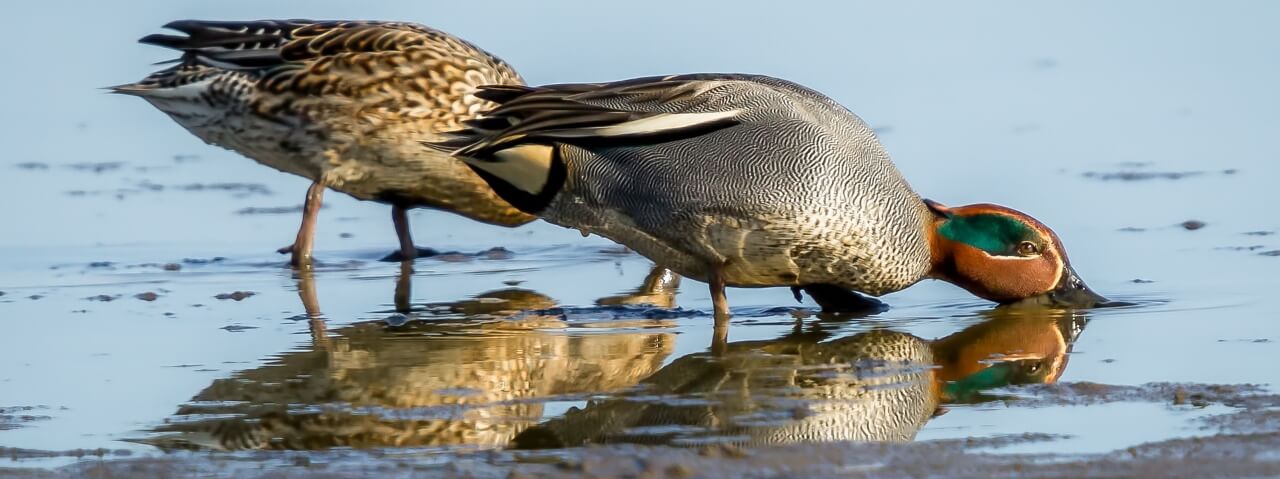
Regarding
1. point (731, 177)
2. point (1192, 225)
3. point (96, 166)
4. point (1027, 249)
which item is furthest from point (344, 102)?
point (1192, 225)

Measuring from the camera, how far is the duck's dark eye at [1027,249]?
6.79 meters

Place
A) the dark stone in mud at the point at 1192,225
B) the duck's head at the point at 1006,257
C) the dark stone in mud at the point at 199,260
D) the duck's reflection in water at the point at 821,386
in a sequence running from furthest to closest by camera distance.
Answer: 1. the dark stone in mud at the point at 199,260
2. the dark stone in mud at the point at 1192,225
3. the duck's head at the point at 1006,257
4. the duck's reflection in water at the point at 821,386

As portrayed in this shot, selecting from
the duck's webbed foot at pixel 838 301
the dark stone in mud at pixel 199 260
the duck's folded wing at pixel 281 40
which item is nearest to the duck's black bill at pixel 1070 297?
the duck's webbed foot at pixel 838 301

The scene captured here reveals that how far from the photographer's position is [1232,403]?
486 centimetres

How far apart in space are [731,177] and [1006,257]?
44.3 inches

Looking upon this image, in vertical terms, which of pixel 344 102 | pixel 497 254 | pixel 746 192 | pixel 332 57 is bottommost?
pixel 497 254

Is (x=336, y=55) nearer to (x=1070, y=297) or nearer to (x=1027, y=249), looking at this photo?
(x=1027, y=249)

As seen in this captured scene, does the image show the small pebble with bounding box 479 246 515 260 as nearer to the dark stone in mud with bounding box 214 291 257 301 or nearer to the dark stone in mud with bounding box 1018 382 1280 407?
the dark stone in mud with bounding box 214 291 257 301

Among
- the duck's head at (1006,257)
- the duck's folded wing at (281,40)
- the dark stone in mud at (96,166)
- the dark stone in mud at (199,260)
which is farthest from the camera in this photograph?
the dark stone in mud at (96,166)

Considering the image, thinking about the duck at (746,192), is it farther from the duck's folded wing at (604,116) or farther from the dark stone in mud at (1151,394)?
the dark stone in mud at (1151,394)

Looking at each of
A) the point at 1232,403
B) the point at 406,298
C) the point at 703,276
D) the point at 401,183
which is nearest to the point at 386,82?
the point at 401,183

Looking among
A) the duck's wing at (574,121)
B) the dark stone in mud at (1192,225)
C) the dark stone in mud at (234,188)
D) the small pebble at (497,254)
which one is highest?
the duck's wing at (574,121)

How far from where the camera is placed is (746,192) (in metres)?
6.39

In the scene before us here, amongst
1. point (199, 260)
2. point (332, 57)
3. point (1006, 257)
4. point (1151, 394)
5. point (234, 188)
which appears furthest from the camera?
point (234, 188)
